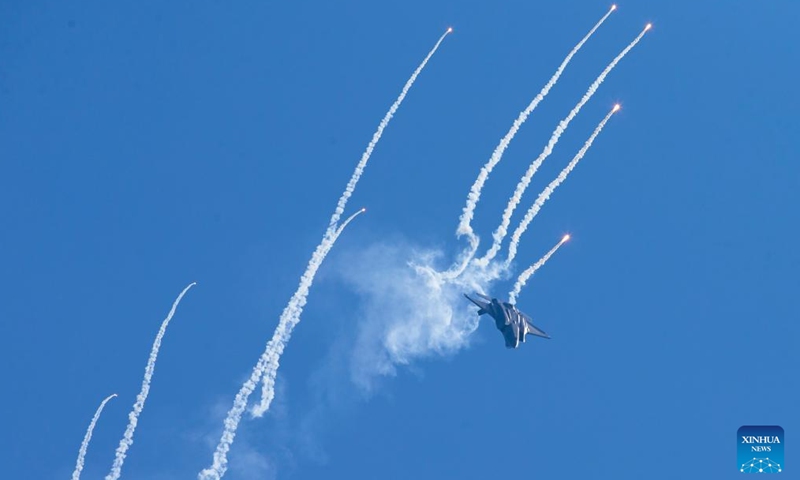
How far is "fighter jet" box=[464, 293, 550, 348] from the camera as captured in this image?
125250mm

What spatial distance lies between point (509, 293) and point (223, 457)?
92.4ft

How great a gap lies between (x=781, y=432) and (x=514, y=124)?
3543 cm

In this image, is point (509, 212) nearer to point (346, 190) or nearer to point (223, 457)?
point (346, 190)

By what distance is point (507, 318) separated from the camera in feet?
411

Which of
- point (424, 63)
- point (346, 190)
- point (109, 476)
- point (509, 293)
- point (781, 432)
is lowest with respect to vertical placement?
point (109, 476)

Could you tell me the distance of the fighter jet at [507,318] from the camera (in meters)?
125

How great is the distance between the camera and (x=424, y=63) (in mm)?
139375

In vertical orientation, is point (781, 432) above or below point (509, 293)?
below

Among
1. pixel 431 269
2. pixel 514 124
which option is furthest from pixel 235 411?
pixel 514 124

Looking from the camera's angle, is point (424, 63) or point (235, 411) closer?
point (235, 411)

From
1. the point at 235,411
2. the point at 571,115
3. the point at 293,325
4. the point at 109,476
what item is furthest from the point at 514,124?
the point at 109,476

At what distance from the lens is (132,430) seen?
420 ft

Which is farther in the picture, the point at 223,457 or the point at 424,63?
the point at 424,63

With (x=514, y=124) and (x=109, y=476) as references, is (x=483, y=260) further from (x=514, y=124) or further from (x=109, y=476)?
(x=109, y=476)
